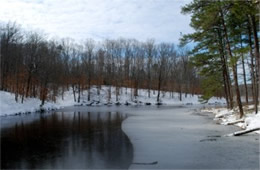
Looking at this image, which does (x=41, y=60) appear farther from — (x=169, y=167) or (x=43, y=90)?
(x=169, y=167)

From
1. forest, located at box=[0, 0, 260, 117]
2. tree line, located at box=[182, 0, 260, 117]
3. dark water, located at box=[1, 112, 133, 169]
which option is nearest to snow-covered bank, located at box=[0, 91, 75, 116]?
forest, located at box=[0, 0, 260, 117]

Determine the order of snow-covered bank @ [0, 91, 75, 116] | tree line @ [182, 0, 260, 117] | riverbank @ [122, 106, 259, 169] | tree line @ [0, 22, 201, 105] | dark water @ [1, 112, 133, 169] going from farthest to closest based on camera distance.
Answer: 1. tree line @ [0, 22, 201, 105]
2. snow-covered bank @ [0, 91, 75, 116]
3. tree line @ [182, 0, 260, 117]
4. dark water @ [1, 112, 133, 169]
5. riverbank @ [122, 106, 259, 169]

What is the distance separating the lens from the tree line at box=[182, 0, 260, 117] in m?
13.4

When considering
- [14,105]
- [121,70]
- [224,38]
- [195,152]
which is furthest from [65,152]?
[121,70]

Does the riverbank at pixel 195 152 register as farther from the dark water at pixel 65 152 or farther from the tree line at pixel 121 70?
the tree line at pixel 121 70

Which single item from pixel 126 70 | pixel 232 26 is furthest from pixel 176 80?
pixel 232 26

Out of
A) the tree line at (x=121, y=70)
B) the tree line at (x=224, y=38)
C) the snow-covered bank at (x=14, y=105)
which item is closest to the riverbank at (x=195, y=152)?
the tree line at (x=224, y=38)

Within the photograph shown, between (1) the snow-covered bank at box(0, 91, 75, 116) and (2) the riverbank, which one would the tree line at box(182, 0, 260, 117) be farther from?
(1) the snow-covered bank at box(0, 91, 75, 116)

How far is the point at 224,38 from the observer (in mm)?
21109

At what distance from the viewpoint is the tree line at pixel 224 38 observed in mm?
13383

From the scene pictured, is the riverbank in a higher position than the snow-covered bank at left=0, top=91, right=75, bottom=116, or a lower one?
lower

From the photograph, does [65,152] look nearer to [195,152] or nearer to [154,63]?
[195,152]

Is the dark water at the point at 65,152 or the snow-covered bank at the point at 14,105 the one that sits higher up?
the snow-covered bank at the point at 14,105

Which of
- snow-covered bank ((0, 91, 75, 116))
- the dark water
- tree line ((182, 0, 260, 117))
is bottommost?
the dark water
